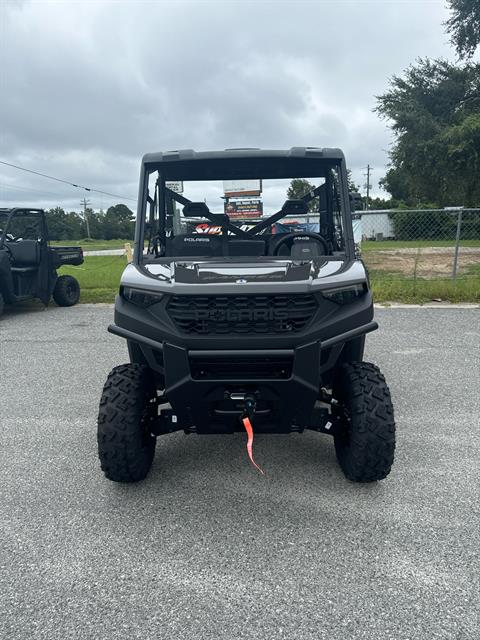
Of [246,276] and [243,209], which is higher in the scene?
[243,209]

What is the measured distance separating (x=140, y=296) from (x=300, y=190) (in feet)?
5.96

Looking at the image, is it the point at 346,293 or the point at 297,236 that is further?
the point at 297,236

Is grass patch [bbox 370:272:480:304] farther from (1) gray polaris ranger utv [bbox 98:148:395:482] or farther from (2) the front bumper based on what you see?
(2) the front bumper

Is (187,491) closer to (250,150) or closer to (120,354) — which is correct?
(250,150)

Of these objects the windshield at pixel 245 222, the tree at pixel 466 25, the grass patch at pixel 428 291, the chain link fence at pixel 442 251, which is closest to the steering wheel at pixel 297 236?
the windshield at pixel 245 222

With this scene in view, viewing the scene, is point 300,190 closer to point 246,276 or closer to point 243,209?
point 243,209

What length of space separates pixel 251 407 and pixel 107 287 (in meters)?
9.58

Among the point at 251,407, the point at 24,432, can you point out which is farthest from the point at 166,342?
the point at 24,432

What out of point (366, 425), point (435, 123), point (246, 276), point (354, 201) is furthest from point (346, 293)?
point (435, 123)

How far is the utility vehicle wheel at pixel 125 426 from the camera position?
278cm

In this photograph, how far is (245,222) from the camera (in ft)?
12.7

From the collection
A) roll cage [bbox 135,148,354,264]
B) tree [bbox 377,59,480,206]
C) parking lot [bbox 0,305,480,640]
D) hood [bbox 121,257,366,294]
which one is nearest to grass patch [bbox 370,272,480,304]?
parking lot [bbox 0,305,480,640]

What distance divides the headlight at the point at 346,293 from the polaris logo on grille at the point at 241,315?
0.27 m

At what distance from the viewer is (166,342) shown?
262cm
